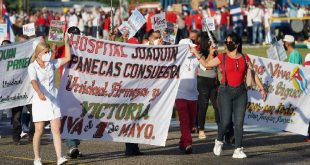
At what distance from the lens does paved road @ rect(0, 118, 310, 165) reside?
43.4 ft

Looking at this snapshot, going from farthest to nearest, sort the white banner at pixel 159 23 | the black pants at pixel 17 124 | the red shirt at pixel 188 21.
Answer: the red shirt at pixel 188 21 < the black pants at pixel 17 124 < the white banner at pixel 159 23

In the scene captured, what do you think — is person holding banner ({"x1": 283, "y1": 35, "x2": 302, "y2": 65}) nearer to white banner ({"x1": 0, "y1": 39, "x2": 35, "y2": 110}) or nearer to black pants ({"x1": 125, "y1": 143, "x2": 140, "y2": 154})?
black pants ({"x1": 125, "y1": 143, "x2": 140, "y2": 154})

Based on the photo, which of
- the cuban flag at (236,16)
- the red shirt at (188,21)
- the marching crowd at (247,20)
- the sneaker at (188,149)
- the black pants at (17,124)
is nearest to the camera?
the sneaker at (188,149)

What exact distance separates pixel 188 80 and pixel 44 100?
9.73 ft

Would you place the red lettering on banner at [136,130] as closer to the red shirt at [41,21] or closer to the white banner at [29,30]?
the white banner at [29,30]

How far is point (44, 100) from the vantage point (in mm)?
12297

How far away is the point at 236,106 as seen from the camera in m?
13.6

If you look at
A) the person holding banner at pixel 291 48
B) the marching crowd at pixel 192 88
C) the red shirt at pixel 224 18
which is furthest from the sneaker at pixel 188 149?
the red shirt at pixel 224 18

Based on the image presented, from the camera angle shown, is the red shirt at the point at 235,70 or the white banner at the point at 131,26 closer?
the red shirt at the point at 235,70

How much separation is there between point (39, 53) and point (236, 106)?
2.87 metres

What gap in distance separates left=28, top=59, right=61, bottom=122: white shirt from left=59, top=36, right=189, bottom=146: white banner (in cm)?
57

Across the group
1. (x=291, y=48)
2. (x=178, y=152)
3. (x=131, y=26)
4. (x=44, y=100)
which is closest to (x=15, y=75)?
(x=131, y=26)

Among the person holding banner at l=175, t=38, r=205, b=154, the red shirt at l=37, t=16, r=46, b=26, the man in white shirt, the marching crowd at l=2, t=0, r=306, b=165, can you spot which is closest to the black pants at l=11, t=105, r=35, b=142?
the marching crowd at l=2, t=0, r=306, b=165

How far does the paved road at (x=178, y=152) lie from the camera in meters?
13.2
